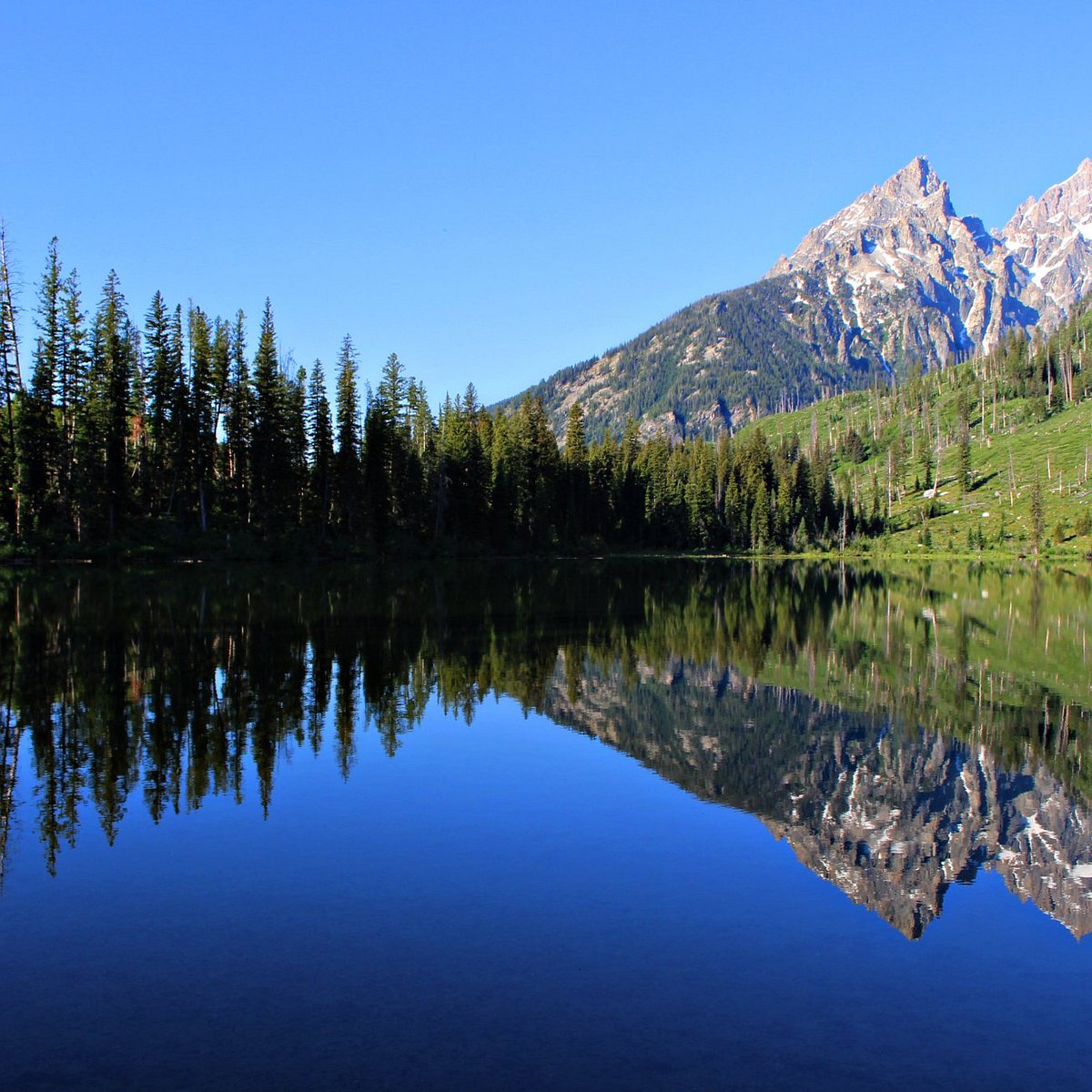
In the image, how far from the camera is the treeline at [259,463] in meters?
61.9

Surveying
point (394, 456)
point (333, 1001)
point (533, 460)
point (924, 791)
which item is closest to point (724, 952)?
→ point (333, 1001)

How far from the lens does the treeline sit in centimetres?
6194

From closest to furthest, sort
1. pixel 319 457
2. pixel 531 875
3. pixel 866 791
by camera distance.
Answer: pixel 531 875, pixel 866 791, pixel 319 457

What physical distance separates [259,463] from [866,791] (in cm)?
6994

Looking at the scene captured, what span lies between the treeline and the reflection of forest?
86.5 feet

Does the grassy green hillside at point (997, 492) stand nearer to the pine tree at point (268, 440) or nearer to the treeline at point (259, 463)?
the treeline at point (259, 463)

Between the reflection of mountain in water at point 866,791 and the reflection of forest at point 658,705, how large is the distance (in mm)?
47

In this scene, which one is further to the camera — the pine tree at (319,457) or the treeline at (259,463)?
the pine tree at (319,457)

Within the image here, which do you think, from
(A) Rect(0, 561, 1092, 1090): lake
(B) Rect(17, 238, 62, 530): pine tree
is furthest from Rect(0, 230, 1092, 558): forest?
(A) Rect(0, 561, 1092, 1090): lake

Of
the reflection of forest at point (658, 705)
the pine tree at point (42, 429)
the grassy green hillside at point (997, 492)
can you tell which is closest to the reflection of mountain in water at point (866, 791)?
the reflection of forest at point (658, 705)

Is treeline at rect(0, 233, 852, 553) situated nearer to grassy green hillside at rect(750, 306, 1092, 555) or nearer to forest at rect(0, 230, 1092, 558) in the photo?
forest at rect(0, 230, 1092, 558)

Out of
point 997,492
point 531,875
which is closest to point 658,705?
point 531,875

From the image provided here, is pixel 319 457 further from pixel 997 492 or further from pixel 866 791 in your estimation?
pixel 997 492

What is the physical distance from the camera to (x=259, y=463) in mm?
76875
